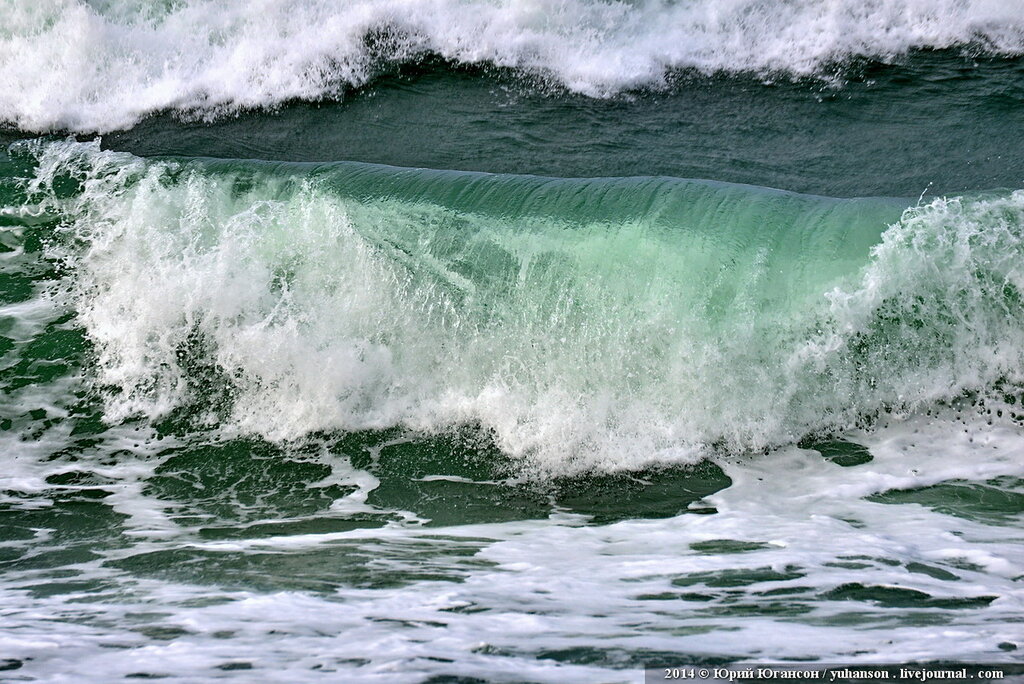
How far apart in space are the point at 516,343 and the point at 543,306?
25cm

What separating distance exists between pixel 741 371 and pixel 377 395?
183 cm

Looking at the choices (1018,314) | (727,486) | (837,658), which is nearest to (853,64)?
(1018,314)

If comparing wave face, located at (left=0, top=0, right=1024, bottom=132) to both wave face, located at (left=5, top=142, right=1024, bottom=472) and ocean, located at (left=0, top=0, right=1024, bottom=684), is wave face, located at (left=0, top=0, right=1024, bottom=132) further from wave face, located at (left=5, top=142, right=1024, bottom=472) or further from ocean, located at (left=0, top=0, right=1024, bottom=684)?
wave face, located at (left=5, top=142, right=1024, bottom=472)

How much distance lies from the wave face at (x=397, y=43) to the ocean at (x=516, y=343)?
0.10 feet

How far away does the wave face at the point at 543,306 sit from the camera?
480 cm

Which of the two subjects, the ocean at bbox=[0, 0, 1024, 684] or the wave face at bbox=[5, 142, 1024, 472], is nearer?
the ocean at bbox=[0, 0, 1024, 684]

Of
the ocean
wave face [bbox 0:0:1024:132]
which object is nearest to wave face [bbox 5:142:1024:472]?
the ocean

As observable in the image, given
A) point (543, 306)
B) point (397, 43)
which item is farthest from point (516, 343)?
point (397, 43)

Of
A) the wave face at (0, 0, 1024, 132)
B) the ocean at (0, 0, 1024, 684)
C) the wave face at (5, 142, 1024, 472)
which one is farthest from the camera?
the wave face at (0, 0, 1024, 132)

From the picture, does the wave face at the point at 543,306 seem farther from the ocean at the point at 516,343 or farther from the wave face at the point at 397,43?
the wave face at the point at 397,43

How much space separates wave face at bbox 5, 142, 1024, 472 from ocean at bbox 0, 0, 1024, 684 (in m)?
0.02

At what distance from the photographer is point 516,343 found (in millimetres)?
5047

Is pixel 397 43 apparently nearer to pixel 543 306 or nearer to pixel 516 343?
pixel 543 306

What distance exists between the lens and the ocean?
3.40m
